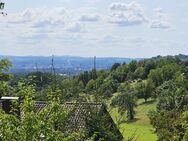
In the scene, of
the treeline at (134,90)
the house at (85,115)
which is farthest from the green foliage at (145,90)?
the house at (85,115)

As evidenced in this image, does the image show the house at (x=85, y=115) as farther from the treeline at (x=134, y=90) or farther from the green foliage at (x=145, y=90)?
the green foliage at (x=145, y=90)

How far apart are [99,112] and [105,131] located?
0.81m

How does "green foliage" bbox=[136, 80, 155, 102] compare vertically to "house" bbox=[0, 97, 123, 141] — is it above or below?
below

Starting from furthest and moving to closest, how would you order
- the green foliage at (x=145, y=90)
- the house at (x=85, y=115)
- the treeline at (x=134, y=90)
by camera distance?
the green foliage at (x=145, y=90), the treeline at (x=134, y=90), the house at (x=85, y=115)

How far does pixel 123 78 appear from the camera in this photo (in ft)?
597

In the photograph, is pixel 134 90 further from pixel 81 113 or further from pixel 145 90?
pixel 81 113

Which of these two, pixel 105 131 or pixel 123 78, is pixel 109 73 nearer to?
pixel 123 78

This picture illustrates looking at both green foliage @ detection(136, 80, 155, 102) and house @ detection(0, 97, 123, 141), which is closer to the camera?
house @ detection(0, 97, 123, 141)

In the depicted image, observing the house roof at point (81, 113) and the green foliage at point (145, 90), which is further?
Result: the green foliage at point (145, 90)

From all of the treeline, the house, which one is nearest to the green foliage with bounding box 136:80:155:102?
the treeline

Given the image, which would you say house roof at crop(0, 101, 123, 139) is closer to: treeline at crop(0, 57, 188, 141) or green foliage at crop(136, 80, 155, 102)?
treeline at crop(0, 57, 188, 141)

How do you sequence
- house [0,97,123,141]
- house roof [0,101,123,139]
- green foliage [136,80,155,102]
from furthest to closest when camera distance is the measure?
green foliage [136,80,155,102] < house [0,97,123,141] < house roof [0,101,123,139]

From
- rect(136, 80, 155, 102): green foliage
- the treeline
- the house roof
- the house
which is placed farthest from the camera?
rect(136, 80, 155, 102): green foliage

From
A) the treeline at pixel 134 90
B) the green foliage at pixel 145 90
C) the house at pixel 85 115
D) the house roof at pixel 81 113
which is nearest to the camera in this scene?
the house roof at pixel 81 113
